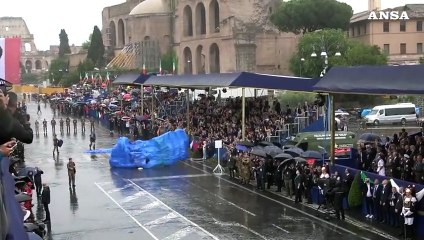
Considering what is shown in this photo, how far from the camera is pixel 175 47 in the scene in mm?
108812

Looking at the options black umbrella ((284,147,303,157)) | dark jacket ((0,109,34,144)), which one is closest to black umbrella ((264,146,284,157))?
black umbrella ((284,147,303,157))

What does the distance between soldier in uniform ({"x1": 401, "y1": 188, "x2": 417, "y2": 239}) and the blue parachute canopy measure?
17.5 m

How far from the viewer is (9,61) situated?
12227mm

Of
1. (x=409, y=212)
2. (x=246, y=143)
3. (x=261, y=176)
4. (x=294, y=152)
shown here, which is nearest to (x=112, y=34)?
(x=246, y=143)

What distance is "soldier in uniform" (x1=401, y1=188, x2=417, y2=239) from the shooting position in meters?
17.2

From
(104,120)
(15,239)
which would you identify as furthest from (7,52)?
(104,120)

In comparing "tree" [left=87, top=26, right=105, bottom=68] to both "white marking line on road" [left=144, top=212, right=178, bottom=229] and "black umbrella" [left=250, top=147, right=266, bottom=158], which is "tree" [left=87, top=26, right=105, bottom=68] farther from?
"white marking line on road" [left=144, top=212, right=178, bottom=229]

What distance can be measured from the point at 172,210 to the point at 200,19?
72.9 metres

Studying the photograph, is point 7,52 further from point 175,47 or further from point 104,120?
point 175,47

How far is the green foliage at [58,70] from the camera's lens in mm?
141625

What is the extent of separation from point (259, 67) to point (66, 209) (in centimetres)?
6321

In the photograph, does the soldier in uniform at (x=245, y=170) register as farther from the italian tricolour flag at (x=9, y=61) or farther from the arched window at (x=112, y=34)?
the arched window at (x=112, y=34)

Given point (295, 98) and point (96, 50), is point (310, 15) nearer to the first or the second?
point (295, 98)

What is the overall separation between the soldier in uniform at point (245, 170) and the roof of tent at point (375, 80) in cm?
525
